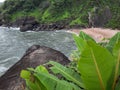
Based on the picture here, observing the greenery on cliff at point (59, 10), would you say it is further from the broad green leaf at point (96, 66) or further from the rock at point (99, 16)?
the broad green leaf at point (96, 66)

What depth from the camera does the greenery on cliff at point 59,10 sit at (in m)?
63.4

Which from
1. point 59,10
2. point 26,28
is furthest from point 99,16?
point 26,28

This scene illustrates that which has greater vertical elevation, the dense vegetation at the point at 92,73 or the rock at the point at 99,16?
the dense vegetation at the point at 92,73

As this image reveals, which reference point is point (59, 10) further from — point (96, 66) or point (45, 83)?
point (96, 66)

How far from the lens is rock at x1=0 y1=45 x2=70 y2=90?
362 inches

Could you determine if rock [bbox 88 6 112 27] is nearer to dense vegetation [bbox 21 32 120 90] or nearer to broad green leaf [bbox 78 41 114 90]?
dense vegetation [bbox 21 32 120 90]

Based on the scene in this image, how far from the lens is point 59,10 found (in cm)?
7062

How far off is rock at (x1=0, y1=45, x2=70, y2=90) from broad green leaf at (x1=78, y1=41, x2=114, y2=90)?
5193 mm

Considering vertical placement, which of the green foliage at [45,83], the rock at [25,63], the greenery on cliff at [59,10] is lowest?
the greenery on cliff at [59,10]

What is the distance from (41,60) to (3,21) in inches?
2774

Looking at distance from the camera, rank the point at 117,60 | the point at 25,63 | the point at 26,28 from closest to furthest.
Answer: the point at 117,60 < the point at 25,63 < the point at 26,28

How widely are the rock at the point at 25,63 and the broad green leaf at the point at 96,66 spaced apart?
17.0ft

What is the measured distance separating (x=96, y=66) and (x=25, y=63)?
7.39 meters

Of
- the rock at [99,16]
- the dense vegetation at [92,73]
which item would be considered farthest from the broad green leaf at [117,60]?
the rock at [99,16]
